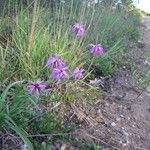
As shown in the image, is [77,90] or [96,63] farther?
[96,63]

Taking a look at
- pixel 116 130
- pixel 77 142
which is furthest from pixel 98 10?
pixel 77 142

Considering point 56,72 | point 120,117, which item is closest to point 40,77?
point 56,72

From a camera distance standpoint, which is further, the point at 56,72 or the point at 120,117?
the point at 120,117

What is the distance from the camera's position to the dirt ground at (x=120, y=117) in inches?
127

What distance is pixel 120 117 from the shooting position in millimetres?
3729

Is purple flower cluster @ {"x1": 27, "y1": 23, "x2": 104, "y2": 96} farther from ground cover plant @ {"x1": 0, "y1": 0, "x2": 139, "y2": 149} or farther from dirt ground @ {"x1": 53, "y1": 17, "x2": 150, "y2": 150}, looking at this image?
dirt ground @ {"x1": 53, "y1": 17, "x2": 150, "y2": 150}

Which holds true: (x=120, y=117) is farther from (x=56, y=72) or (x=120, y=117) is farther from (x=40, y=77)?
(x=56, y=72)

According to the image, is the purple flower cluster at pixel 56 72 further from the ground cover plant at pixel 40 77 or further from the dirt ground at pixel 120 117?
the dirt ground at pixel 120 117

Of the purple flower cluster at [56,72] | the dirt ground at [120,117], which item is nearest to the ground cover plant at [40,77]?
the purple flower cluster at [56,72]

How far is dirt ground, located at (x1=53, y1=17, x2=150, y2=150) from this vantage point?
3.23 metres

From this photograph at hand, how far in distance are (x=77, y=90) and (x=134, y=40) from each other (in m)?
3.64

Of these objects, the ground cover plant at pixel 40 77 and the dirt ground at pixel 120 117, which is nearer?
the ground cover plant at pixel 40 77

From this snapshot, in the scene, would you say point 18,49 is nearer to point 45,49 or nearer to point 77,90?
point 45,49

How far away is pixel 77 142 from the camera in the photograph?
3.05m
